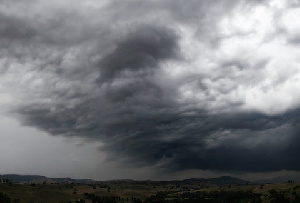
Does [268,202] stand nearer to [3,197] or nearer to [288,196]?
[288,196]

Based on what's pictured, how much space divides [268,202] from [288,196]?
18.6 meters

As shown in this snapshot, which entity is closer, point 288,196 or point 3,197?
point 288,196

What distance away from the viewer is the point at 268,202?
174 m

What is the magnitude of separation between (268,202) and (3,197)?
567ft

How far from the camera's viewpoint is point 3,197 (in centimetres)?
18462

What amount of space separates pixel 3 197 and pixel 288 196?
179386 mm

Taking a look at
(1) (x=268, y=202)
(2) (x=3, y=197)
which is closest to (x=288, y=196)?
(1) (x=268, y=202)

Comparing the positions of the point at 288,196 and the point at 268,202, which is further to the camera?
the point at 268,202

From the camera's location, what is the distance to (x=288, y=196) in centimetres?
15862
